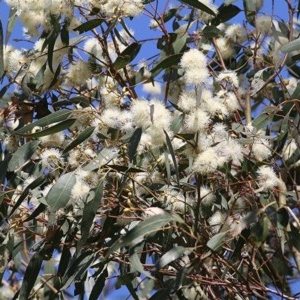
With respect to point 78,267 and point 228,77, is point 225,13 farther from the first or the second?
point 78,267

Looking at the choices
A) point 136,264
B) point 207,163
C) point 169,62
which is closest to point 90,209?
point 136,264

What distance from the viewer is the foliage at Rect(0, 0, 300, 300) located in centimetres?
196

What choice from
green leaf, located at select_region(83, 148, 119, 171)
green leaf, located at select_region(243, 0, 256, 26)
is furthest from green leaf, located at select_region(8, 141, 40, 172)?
green leaf, located at select_region(243, 0, 256, 26)

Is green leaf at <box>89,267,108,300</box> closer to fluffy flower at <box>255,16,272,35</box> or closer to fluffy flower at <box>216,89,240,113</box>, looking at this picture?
fluffy flower at <box>216,89,240,113</box>

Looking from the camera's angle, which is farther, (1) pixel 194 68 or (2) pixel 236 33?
(2) pixel 236 33

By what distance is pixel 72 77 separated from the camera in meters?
2.33

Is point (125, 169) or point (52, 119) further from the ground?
point (52, 119)

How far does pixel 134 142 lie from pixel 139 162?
0.55 feet

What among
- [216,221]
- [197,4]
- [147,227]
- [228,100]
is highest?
[197,4]

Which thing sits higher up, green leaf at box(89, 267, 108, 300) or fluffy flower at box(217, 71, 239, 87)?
fluffy flower at box(217, 71, 239, 87)

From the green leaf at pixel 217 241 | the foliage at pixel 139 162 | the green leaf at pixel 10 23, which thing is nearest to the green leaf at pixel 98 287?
the foliage at pixel 139 162

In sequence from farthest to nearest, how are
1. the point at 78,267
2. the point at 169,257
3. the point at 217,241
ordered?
the point at 78,267, the point at 217,241, the point at 169,257

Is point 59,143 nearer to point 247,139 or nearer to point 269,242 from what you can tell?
point 247,139

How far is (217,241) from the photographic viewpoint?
1.88 metres
